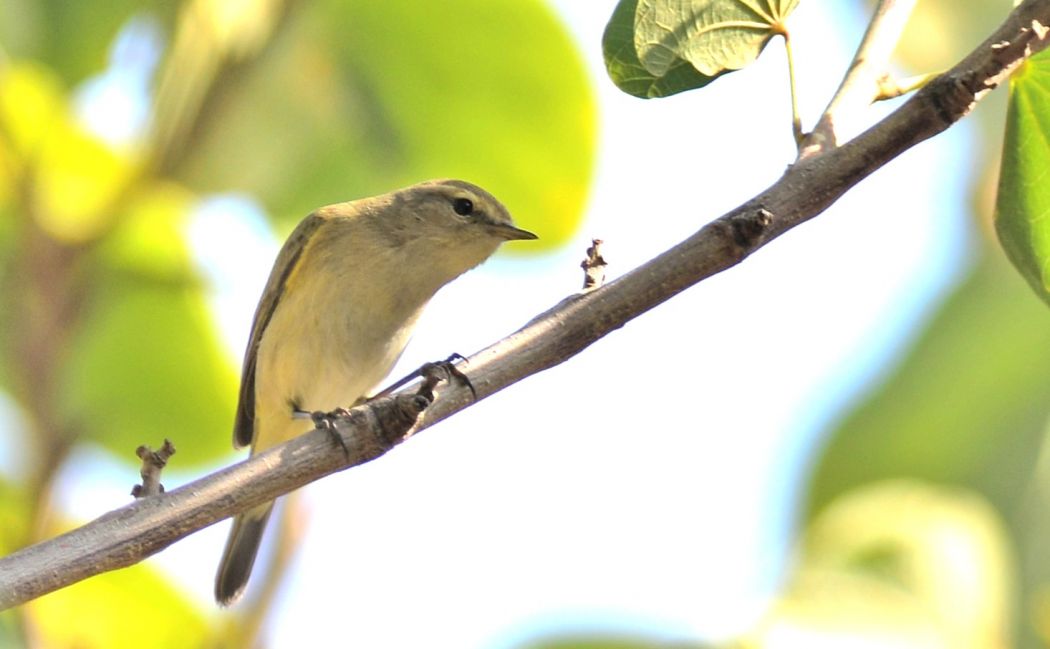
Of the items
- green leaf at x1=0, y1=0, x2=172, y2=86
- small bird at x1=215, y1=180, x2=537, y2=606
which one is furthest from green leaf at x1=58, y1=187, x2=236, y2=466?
green leaf at x1=0, y1=0, x2=172, y2=86

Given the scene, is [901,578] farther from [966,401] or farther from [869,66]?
[869,66]

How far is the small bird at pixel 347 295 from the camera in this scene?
13.9 ft

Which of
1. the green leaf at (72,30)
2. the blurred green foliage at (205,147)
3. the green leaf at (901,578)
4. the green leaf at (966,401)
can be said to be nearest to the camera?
the green leaf at (901,578)

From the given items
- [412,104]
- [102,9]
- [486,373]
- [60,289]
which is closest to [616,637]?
[486,373]

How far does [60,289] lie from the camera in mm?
3143

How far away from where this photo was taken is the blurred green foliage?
11.6 ft

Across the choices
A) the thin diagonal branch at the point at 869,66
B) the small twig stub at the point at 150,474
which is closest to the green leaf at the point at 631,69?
the thin diagonal branch at the point at 869,66

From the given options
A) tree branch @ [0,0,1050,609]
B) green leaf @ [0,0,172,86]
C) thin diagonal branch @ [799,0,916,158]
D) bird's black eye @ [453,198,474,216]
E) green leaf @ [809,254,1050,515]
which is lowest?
tree branch @ [0,0,1050,609]

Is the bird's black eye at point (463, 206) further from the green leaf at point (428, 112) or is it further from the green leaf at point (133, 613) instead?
the green leaf at point (133, 613)

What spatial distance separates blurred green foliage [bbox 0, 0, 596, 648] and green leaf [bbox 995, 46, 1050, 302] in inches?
82.2

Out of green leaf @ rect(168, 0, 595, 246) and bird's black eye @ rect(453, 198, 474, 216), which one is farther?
bird's black eye @ rect(453, 198, 474, 216)

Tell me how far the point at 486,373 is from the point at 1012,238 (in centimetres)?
89

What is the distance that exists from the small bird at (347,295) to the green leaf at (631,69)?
85.3 inches

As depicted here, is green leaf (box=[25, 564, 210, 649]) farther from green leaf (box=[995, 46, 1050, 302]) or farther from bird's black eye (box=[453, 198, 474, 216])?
green leaf (box=[995, 46, 1050, 302])
